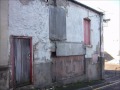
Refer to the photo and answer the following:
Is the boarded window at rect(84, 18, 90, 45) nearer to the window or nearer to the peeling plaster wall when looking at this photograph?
the window

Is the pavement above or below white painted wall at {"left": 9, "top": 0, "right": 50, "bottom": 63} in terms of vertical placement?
below

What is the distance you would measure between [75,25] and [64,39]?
5.92ft

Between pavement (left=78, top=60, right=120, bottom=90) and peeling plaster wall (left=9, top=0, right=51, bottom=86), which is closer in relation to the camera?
peeling plaster wall (left=9, top=0, right=51, bottom=86)

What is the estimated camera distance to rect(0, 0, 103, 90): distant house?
37.8 ft

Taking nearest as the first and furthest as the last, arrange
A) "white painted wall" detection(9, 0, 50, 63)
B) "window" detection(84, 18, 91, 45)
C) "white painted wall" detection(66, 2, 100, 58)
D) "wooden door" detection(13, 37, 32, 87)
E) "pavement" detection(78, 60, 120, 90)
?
"white painted wall" detection(9, 0, 50, 63), "wooden door" detection(13, 37, 32, 87), "pavement" detection(78, 60, 120, 90), "white painted wall" detection(66, 2, 100, 58), "window" detection(84, 18, 91, 45)

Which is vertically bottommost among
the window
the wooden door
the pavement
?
the pavement

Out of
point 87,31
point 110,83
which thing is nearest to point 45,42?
point 87,31

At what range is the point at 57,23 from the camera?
1495 cm

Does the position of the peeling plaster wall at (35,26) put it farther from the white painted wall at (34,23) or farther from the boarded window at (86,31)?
the boarded window at (86,31)

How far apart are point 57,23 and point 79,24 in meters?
2.97

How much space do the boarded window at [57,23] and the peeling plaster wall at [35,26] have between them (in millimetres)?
403

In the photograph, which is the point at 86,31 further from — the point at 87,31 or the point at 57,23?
the point at 57,23

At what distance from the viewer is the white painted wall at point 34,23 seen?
11.8 meters

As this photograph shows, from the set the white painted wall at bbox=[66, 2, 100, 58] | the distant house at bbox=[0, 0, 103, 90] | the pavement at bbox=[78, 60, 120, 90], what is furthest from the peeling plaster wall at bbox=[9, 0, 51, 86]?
the pavement at bbox=[78, 60, 120, 90]
